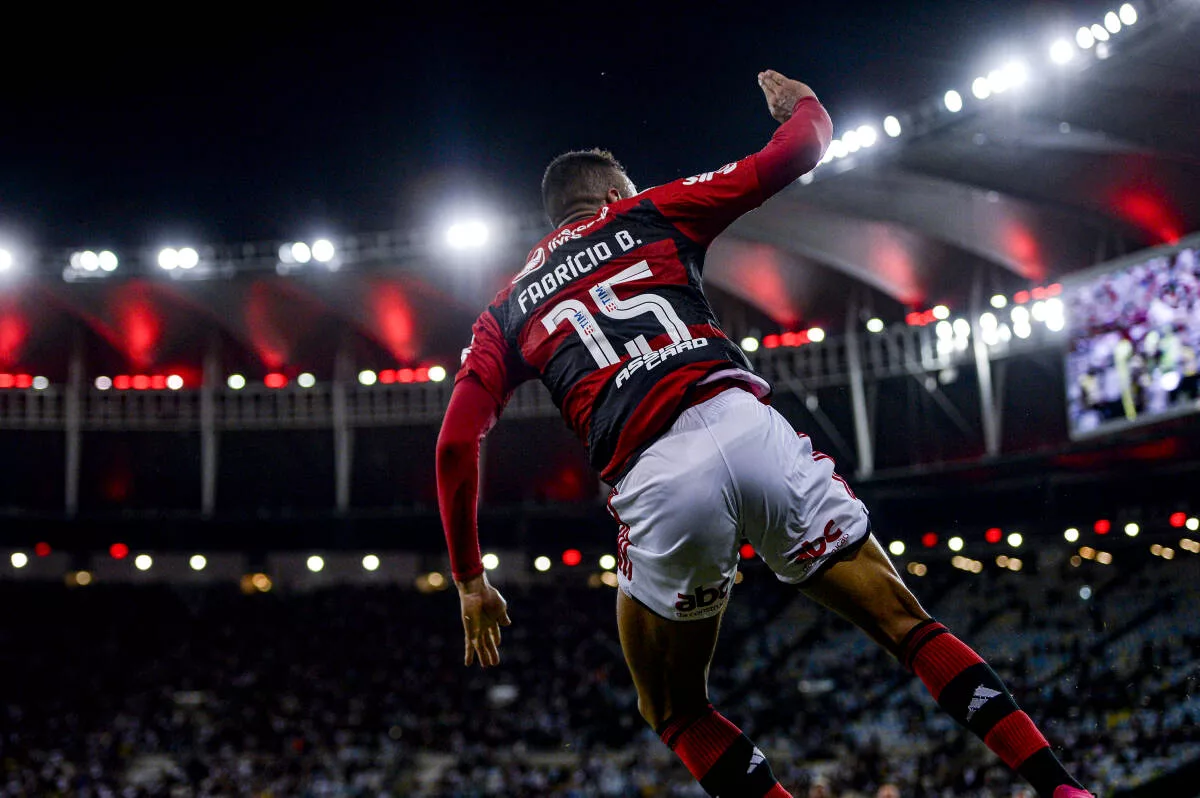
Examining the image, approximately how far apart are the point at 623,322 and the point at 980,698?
153cm

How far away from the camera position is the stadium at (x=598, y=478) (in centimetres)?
2008

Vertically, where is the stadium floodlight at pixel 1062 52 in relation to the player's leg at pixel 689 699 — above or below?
above

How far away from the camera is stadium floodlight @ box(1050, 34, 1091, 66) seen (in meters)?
19.0

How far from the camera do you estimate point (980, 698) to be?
3211 millimetres

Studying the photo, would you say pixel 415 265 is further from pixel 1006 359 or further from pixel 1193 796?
pixel 1193 796

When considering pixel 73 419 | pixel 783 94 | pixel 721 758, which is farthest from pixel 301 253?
pixel 721 758

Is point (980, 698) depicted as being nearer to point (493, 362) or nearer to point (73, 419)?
point (493, 362)

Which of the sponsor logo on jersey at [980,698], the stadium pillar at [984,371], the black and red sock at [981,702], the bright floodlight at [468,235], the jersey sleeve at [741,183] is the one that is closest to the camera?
the black and red sock at [981,702]

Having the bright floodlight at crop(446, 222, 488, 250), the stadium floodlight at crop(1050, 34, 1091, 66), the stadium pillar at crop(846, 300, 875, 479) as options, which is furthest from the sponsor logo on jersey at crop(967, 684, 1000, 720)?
the bright floodlight at crop(446, 222, 488, 250)

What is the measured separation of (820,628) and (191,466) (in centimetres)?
1799

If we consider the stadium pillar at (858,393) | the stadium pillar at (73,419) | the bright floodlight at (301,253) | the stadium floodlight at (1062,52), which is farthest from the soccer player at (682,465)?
the stadium pillar at (73,419)

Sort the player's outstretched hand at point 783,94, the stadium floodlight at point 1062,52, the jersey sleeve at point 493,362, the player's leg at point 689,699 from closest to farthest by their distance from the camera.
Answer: the player's leg at point 689,699 < the jersey sleeve at point 493,362 < the player's outstretched hand at point 783,94 < the stadium floodlight at point 1062,52

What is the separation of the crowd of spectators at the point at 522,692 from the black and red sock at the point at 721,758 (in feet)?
48.9

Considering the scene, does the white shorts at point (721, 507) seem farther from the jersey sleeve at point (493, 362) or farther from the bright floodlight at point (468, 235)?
the bright floodlight at point (468, 235)
